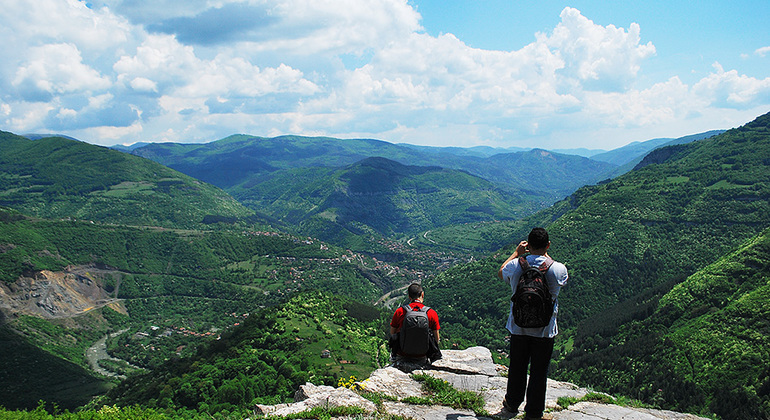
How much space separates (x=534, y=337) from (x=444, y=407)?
4263 millimetres

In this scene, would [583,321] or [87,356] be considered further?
[87,356]

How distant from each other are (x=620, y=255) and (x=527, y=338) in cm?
14415

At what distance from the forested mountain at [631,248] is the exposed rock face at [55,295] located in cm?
13582

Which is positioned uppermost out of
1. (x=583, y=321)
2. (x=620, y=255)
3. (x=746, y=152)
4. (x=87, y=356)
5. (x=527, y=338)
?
(x=746, y=152)

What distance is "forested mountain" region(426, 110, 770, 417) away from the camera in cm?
11225

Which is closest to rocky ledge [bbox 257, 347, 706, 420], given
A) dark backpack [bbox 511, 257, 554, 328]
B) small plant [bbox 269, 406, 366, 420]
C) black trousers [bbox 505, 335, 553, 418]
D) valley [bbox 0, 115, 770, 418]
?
small plant [bbox 269, 406, 366, 420]

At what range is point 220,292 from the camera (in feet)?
586

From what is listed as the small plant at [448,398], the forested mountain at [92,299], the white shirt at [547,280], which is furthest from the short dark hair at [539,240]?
the forested mountain at [92,299]

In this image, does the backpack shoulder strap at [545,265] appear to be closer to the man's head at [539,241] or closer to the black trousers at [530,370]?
the man's head at [539,241]

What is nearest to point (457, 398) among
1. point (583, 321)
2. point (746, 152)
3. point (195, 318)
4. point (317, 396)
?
point (317, 396)

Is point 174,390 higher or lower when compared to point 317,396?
lower

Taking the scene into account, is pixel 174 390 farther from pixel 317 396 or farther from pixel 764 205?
pixel 764 205

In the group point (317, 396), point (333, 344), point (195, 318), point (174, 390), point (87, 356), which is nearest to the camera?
point (317, 396)

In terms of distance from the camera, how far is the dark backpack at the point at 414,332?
12781mm
